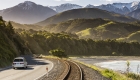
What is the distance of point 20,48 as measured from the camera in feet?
294

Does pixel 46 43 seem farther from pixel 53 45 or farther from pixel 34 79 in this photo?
pixel 34 79

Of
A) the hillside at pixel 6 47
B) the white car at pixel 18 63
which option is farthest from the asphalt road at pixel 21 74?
the hillside at pixel 6 47

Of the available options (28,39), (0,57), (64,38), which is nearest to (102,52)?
(64,38)

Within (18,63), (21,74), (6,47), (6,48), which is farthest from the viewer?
(6,47)

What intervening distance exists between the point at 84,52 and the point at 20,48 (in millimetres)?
99407

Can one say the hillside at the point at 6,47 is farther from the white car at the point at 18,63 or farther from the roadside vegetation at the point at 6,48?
the white car at the point at 18,63

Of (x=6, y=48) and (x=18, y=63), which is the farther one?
(x=6, y=48)

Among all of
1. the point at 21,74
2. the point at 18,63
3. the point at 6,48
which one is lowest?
the point at 21,74

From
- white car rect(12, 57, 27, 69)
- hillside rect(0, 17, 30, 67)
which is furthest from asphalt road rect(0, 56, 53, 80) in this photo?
hillside rect(0, 17, 30, 67)

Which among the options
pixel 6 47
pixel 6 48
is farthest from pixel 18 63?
pixel 6 47

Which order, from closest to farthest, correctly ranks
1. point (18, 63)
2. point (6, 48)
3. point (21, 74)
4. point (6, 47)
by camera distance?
point (21, 74) < point (18, 63) < point (6, 48) < point (6, 47)

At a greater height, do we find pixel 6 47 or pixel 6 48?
pixel 6 47

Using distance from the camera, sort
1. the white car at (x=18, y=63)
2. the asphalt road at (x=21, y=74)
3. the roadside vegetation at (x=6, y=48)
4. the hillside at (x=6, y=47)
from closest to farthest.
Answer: the asphalt road at (x=21, y=74), the white car at (x=18, y=63), the roadside vegetation at (x=6, y=48), the hillside at (x=6, y=47)

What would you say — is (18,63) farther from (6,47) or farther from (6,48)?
(6,47)
